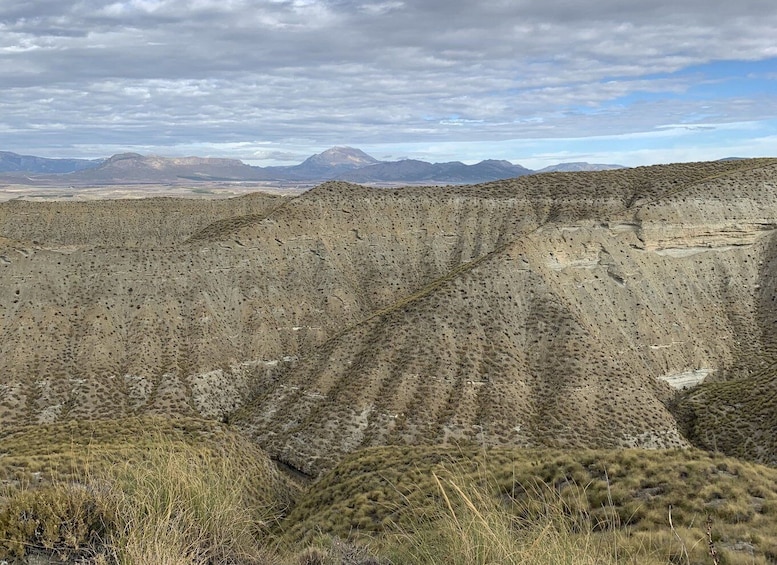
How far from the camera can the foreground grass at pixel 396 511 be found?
29.8 ft

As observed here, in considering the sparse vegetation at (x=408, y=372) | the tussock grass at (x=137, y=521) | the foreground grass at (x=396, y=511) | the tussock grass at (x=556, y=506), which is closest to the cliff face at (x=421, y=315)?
the sparse vegetation at (x=408, y=372)

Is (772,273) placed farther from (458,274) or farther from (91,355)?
(91,355)

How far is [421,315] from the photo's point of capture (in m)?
48.2

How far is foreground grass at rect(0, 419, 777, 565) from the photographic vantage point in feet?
29.8

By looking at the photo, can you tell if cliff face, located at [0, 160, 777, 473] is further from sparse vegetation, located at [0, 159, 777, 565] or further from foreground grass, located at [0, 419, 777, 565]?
foreground grass, located at [0, 419, 777, 565]

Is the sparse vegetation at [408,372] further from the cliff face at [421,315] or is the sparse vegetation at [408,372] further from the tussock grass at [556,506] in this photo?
the cliff face at [421,315]

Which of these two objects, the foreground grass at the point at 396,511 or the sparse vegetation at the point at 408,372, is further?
the sparse vegetation at the point at 408,372

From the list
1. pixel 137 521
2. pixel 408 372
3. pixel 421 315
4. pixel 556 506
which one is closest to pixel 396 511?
pixel 556 506

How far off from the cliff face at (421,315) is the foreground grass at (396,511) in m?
16.7

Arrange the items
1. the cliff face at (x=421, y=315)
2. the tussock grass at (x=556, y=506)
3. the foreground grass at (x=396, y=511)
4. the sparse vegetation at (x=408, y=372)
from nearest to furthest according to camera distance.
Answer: the tussock grass at (x=556, y=506), the foreground grass at (x=396, y=511), the sparse vegetation at (x=408, y=372), the cliff face at (x=421, y=315)

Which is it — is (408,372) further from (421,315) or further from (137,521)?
(137,521)

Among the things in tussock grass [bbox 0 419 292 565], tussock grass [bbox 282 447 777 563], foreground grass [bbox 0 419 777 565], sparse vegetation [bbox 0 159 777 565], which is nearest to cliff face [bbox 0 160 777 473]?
sparse vegetation [bbox 0 159 777 565]

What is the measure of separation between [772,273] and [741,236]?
199 inches

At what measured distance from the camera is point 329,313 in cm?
6084
